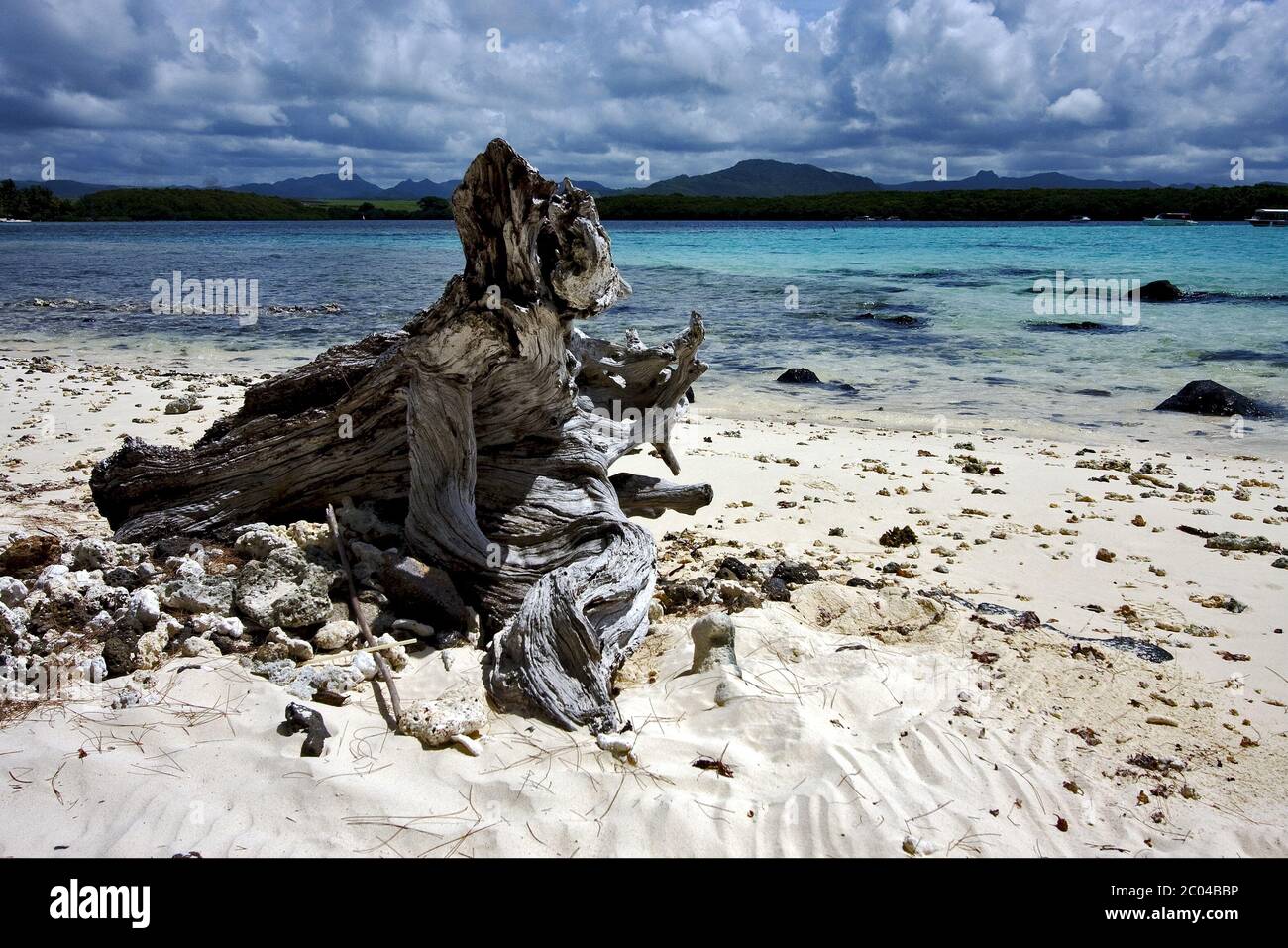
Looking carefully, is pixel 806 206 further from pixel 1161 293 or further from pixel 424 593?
pixel 424 593

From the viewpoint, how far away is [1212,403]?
38.2 ft

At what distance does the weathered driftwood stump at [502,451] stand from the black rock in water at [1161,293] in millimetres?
24301

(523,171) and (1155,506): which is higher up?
(523,171)

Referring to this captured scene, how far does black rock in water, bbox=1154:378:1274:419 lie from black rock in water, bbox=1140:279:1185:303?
15.1m

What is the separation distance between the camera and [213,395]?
10984mm

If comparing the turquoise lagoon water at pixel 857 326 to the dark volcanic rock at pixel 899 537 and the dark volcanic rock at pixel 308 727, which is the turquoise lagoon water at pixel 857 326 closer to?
the dark volcanic rock at pixel 899 537

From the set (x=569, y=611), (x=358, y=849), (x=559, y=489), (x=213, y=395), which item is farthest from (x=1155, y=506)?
(x=213, y=395)

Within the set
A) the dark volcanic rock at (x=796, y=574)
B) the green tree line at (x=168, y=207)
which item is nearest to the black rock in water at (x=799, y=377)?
the dark volcanic rock at (x=796, y=574)

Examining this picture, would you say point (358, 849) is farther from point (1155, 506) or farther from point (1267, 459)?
point (1267, 459)

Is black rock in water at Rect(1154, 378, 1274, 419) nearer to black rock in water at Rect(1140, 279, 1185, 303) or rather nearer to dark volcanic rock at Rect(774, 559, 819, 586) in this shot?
dark volcanic rock at Rect(774, 559, 819, 586)

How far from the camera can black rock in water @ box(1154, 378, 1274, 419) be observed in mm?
11508

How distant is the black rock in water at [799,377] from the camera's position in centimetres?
1383
